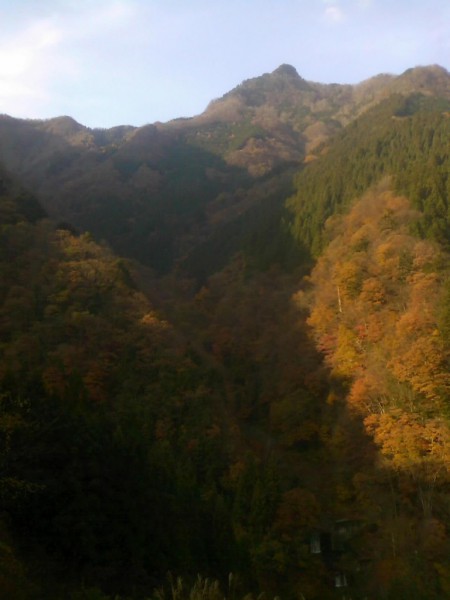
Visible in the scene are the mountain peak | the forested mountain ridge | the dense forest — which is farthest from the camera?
the mountain peak

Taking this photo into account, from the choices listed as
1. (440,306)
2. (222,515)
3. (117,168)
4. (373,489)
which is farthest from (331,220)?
(117,168)

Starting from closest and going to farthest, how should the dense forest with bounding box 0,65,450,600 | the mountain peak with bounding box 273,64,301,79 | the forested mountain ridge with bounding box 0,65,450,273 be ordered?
the dense forest with bounding box 0,65,450,600 → the forested mountain ridge with bounding box 0,65,450,273 → the mountain peak with bounding box 273,64,301,79

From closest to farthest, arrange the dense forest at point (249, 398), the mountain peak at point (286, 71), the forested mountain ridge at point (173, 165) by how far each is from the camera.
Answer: the dense forest at point (249, 398), the forested mountain ridge at point (173, 165), the mountain peak at point (286, 71)

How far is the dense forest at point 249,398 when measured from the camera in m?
18.2

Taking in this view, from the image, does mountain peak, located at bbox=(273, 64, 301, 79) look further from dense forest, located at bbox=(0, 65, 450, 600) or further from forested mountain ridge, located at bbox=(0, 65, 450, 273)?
dense forest, located at bbox=(0, 65, 450, 600)

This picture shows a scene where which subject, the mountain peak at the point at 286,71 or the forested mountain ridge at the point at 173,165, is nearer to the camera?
the forested mountain ridge at the point at 173,165

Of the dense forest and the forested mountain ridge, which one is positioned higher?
the forested mountain ridge

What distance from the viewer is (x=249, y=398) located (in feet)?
125

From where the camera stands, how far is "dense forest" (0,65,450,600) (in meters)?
18.2

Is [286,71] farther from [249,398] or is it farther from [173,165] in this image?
[249,398]

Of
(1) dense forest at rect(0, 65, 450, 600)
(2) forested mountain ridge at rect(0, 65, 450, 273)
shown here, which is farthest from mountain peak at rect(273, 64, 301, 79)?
(1) dense forest at rect(0, 65, 450, 600)

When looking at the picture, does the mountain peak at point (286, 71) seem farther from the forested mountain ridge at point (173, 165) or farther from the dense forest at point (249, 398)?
the dense forest at point (249, 398)

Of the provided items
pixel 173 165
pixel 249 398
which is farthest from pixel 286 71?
pixel 249 398

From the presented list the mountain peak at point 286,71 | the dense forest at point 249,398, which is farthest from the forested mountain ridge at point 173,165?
Result: the mountain peak at point 286,71
